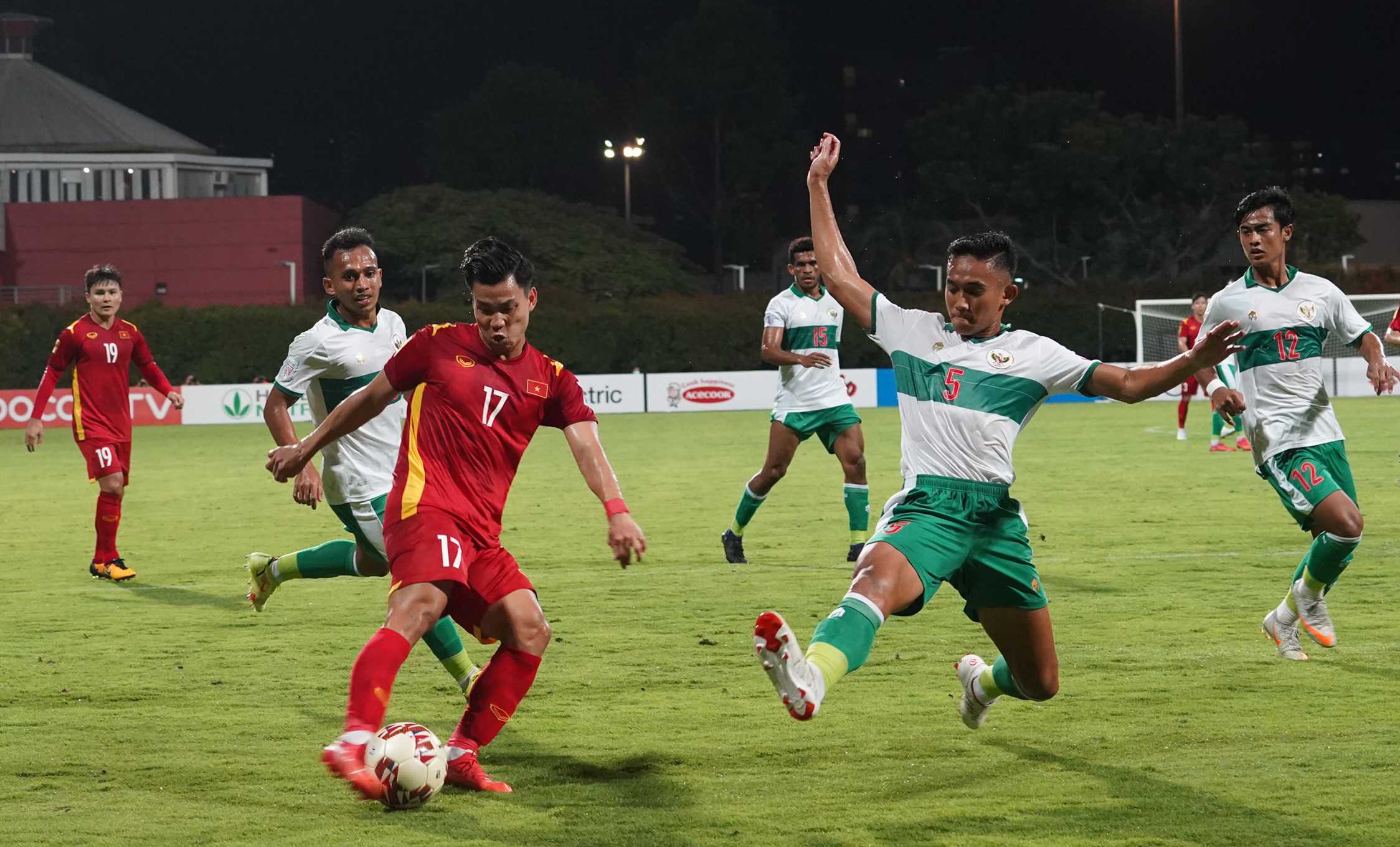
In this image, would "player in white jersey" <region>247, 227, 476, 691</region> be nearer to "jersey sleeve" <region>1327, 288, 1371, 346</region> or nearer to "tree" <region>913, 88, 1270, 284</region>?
"jersey sleeve" <region>1327, 288, 1371, 346</region>

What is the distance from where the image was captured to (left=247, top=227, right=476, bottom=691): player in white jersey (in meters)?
7.05

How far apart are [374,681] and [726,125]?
7284 centimetres

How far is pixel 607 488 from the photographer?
541 centimetres

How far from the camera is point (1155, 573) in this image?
10.2 m

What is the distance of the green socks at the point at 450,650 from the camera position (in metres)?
6.32

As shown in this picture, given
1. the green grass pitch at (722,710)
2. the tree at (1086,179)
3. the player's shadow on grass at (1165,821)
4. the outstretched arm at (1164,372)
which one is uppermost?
the tree at (1086,179)

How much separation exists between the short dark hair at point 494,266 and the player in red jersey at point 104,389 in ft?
21.5

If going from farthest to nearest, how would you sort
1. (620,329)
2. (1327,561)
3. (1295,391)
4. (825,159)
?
(620,329), (1295,391), (1327,561), (825,159)

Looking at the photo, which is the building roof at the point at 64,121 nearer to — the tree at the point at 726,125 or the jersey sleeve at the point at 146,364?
the tree at the point at 726,125

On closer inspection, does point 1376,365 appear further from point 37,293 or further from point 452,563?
point 37,293

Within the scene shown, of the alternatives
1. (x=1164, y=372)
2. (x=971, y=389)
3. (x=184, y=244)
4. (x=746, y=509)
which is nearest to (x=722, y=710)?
(x=971, y=389)

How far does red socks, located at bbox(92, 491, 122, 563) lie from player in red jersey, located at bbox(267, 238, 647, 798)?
6.30 m

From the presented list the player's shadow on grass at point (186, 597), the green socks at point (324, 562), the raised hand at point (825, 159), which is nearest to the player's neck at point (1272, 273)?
the raised hand at point (825, 159)

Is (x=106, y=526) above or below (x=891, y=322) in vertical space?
below
